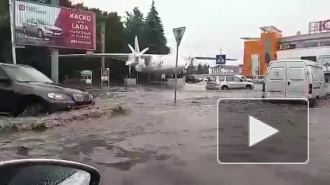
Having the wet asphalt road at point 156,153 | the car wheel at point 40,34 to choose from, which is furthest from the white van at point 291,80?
the car wheel at point 40,34

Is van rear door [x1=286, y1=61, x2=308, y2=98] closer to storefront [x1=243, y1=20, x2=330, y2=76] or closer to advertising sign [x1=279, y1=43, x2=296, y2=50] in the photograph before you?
storefront [x1=243, y1=20, x2=330, y2=76]

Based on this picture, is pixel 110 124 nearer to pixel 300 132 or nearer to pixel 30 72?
pixel 30 72

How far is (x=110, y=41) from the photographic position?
5688 centimetres

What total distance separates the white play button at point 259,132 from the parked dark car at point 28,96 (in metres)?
3.99

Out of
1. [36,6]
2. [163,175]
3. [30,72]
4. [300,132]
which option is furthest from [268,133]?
[36,6]

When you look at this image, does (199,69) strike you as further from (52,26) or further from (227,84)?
(52,26)

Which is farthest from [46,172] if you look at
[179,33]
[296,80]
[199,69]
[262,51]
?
[199,69]

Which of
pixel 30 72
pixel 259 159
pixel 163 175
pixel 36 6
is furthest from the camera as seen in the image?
pixel 36 6

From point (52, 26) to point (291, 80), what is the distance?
21493mm

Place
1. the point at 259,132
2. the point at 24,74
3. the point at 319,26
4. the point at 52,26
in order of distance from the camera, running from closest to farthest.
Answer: the point at 259,132 → the point at 24,74 → the point at 52,26 → the point at 319,26

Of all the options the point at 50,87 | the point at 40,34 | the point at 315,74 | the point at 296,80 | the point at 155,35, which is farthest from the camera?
the point at 155,35

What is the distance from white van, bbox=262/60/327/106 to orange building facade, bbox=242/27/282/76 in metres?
48.2

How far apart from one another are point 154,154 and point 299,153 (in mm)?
2111

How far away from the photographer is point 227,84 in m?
33.6
